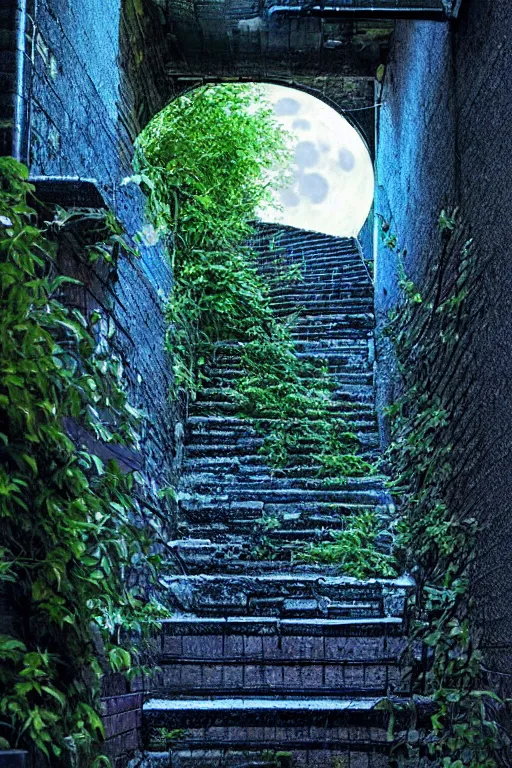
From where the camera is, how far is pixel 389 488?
5566 millimetres

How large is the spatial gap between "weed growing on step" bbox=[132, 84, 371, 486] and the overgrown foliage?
112 inches

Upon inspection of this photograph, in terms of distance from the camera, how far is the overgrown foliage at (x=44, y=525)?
8.06 feet

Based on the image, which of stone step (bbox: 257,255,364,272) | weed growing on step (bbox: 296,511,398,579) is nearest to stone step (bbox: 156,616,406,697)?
weed growing on step (bbox: 296,511,398,579)

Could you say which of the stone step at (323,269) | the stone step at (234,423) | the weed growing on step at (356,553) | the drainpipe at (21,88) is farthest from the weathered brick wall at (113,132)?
the stone step at (323,269)

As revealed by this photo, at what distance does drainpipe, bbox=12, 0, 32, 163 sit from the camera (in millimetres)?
2945

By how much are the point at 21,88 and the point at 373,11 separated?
200cm

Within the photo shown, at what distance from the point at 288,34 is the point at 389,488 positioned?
3.18 m

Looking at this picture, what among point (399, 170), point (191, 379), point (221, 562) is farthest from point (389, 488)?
point (399, 170)

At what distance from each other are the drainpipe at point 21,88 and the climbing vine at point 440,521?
1.90 m

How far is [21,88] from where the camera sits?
2992 millimetres

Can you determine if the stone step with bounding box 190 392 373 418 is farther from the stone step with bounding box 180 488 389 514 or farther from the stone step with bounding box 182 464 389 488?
the stone step with bounding box 180 488 389 514

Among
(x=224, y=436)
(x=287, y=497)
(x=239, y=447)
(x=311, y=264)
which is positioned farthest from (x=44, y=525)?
(x=311, y=264)

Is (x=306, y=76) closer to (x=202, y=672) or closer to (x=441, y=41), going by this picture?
(x=441, y=41)

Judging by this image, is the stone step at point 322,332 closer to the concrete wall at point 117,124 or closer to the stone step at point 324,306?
the stone step at point 324,306
